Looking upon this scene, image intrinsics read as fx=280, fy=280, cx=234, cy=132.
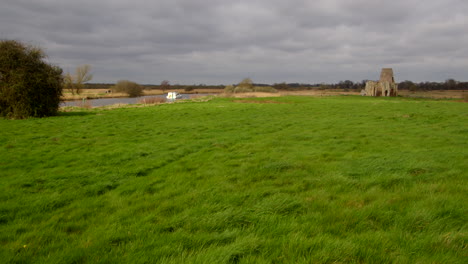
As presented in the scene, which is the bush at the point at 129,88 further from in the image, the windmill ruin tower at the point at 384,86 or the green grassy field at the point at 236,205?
the green grassy field at the point at 236,205

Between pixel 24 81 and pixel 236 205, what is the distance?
73.9ft

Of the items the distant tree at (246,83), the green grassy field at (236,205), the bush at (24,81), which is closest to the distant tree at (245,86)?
the distant tree at (246,83)

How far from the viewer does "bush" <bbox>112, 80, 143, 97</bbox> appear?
8419 centimetres

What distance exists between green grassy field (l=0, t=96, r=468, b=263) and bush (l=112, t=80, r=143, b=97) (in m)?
80.1

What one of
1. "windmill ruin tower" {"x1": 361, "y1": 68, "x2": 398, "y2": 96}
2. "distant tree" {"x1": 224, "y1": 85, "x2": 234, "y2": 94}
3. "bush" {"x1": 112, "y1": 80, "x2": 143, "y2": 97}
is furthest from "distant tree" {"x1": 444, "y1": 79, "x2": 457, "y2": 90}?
"bush" {"x1": 112, "y1": 80, "x2": 143, "y2": 97}

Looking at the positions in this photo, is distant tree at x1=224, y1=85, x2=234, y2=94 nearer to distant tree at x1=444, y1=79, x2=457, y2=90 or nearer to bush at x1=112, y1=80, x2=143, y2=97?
bush at x1=112, y1=80, x2=143, y2=97

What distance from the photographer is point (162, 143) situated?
10.4 m

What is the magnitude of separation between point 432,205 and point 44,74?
2517cm

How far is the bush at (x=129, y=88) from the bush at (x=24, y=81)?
64.9m

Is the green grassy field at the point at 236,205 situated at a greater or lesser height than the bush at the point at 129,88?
lesser

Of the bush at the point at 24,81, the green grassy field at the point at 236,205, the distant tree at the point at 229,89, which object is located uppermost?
the distant tree at the point at 229,89

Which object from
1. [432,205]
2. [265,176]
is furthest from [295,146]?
[432,205]

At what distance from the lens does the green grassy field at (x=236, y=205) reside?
3.11 metres

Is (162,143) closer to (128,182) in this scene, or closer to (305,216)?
(128,182)
